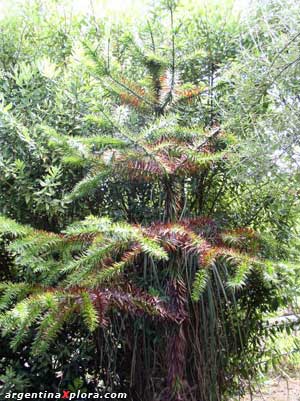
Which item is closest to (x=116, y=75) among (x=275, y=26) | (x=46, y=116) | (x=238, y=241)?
(x=46, y=116)

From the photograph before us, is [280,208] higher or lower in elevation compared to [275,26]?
lower

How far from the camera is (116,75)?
61.1 inches

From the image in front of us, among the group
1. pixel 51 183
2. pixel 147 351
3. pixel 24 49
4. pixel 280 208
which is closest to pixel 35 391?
pixel 147 351

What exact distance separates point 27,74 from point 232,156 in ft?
2.92

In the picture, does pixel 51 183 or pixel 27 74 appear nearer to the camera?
pixel 51 183

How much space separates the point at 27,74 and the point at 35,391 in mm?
1289

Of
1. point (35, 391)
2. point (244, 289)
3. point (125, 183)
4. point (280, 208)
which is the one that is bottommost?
point (35, 391)

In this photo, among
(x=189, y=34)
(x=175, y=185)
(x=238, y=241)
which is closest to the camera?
(x=238, y=241)

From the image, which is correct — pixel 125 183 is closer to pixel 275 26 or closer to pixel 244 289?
pixel 244 289

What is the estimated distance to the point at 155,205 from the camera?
66.9 inches

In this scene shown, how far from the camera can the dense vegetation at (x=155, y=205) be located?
133 centimetres

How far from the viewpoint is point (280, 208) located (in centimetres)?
164

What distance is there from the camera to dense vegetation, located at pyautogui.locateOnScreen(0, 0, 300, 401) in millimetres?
1335

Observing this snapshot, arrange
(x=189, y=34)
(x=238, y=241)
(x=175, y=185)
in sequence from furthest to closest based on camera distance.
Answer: (x=189, y=34) → (x=175, y=185) → (x=238, y=241)
